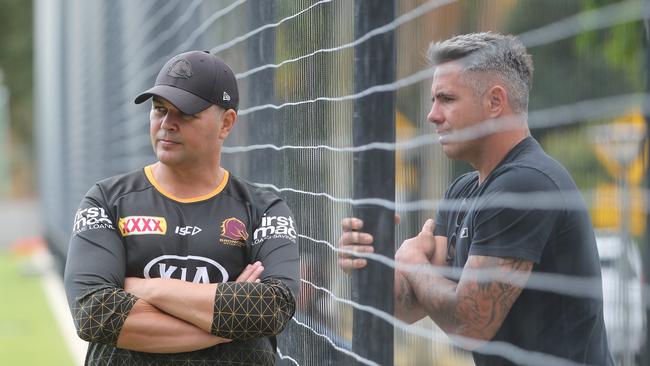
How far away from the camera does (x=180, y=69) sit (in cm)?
347

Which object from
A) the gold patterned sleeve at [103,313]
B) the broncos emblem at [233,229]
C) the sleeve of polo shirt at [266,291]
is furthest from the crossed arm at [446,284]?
the gold patterned sleeve at [103,313]

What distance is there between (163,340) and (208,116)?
2.13 feet

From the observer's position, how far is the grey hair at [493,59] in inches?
91.8

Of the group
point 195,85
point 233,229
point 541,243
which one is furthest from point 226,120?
point 541,243

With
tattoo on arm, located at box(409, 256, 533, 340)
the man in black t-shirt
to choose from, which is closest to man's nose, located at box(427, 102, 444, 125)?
the man in black t-shirt

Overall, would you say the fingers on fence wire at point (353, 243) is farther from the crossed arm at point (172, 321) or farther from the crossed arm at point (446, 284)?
the crossed arm at point (172, 321)

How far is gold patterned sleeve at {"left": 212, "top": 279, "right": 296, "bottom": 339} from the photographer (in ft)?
10.4

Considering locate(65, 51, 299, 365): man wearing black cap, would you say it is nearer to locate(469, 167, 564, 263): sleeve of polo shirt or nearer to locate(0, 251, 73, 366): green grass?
locate(469, 167, 564, 263): sleeve of polo shirt

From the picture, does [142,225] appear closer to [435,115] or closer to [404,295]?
[404,295]

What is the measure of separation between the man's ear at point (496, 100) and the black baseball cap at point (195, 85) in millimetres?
1118

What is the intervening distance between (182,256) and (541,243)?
1241 mm

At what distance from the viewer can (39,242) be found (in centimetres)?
2544

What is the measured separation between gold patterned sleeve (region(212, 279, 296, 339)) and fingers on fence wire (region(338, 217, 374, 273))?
206 mm

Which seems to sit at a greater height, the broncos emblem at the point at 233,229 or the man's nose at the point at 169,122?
the man's nose at the point at 169,122
